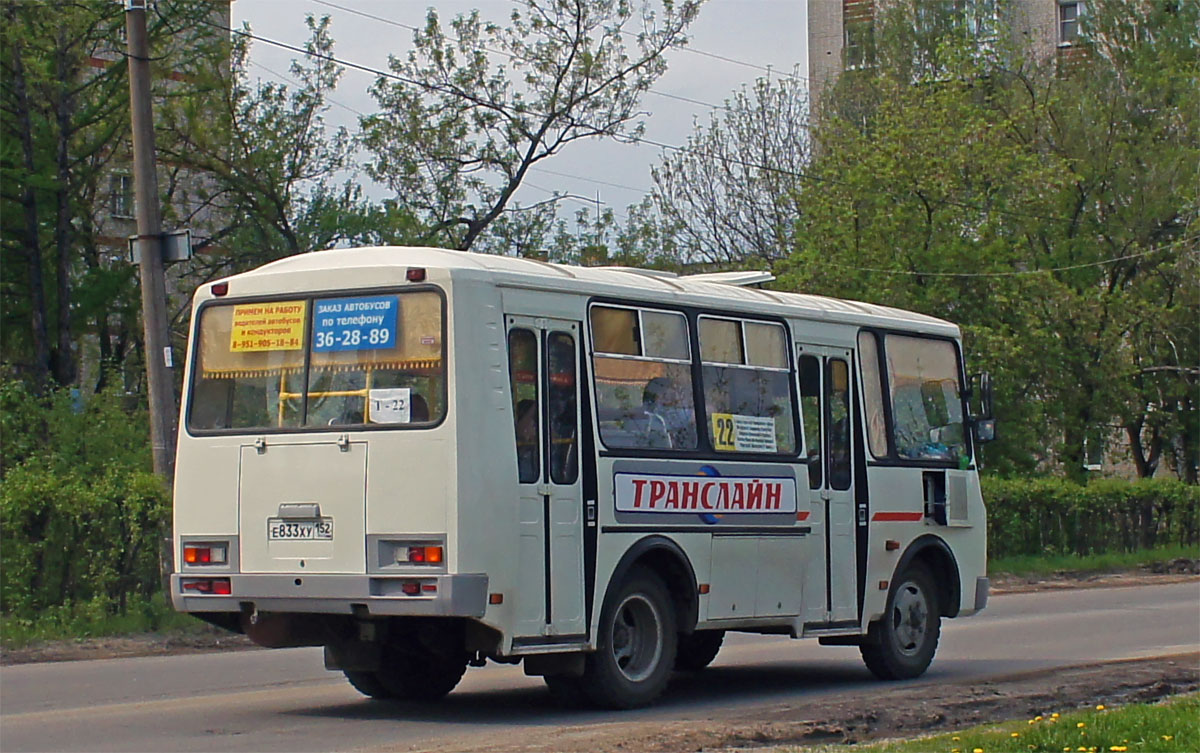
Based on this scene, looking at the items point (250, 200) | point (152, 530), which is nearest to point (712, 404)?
point (152, 530)

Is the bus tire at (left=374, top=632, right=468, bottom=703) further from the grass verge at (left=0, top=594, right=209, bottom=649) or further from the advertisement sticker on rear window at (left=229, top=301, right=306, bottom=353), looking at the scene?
the grass verge at (left=0, top=594, right=209, bottom=649)

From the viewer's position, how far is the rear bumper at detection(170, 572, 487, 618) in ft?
32.7

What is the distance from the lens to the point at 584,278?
11.2m

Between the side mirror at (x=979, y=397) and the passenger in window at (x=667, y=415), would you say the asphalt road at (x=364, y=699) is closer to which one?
the passenger in window at (x=667, y=415)

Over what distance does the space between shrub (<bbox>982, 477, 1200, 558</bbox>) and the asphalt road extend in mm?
11970

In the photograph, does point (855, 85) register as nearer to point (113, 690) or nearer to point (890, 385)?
point (890, 385)

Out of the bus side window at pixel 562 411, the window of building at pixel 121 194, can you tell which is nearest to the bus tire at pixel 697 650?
the bus side window at pixel 562 411

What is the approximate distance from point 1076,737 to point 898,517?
4747 mm

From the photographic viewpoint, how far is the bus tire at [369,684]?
12062 millimetres

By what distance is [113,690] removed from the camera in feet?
42.1

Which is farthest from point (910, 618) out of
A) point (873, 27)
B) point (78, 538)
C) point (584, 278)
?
point (873, 27)

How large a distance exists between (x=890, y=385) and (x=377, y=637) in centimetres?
532

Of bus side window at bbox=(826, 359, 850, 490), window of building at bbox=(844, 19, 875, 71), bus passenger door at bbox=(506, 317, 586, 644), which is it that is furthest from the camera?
window of building at bbox=(844, 19, 875, 71)

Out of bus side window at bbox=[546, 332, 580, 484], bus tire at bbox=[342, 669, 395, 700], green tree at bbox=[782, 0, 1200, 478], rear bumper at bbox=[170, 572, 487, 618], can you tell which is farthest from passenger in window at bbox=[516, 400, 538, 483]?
green tree at bbox=[782, 0, 1200, 478]
